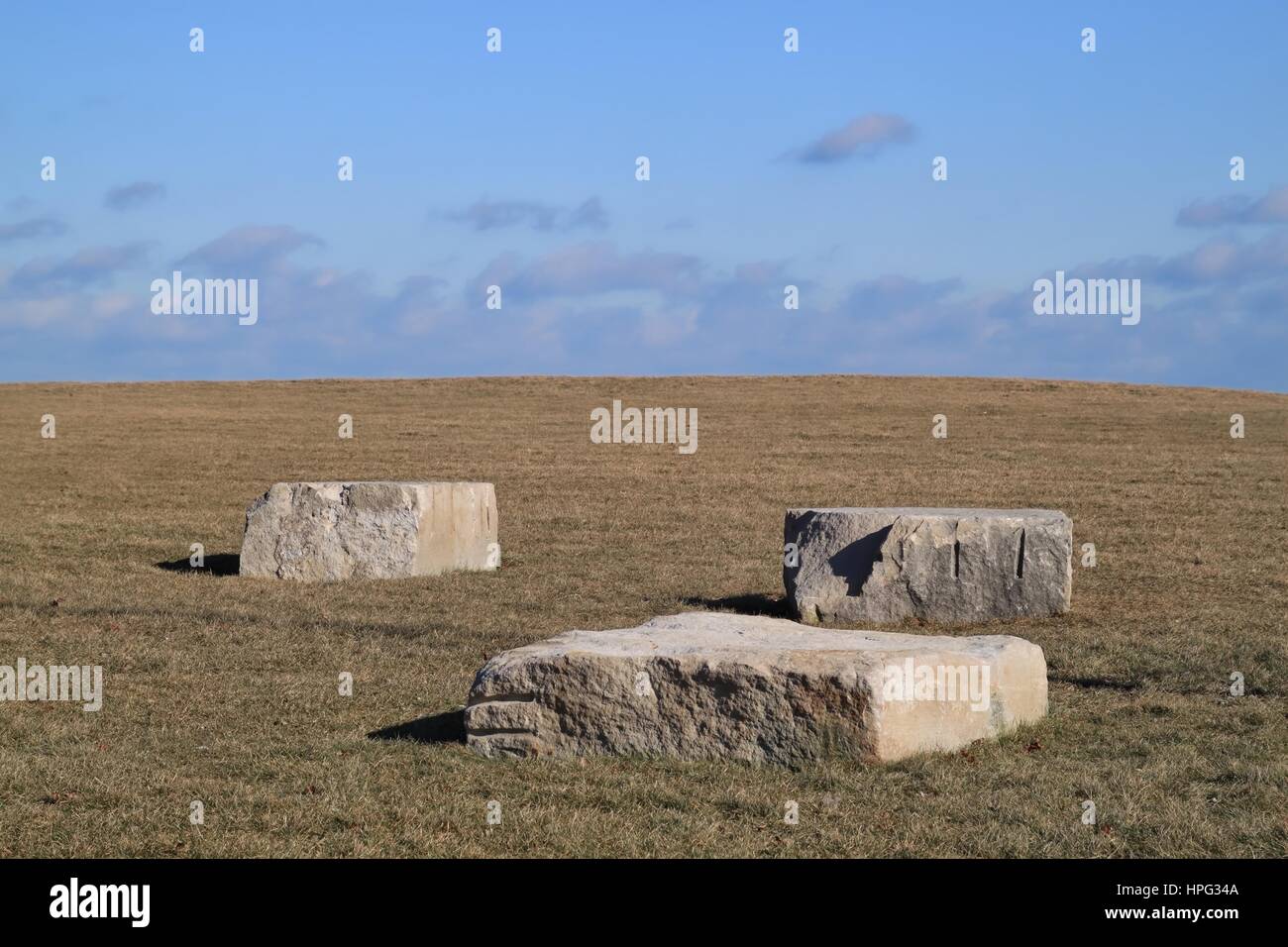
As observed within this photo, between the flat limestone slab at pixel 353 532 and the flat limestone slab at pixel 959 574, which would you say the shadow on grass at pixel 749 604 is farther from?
the flat limestone slab at pixel 353 532

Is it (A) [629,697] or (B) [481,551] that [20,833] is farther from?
(B) [481,551]

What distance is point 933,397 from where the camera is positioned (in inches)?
1692

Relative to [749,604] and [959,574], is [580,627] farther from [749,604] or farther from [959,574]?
[959,574]

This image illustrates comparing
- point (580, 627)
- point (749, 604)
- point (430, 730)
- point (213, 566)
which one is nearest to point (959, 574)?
point (749, 604)

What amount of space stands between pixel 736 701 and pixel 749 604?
259 inches

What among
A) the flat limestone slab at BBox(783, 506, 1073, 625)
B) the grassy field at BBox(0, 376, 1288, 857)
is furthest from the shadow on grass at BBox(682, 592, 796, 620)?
the flat limestone slab at BBox(783, 506, 1073, 625)

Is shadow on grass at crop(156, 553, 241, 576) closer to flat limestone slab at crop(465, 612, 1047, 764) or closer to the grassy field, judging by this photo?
the grassy field

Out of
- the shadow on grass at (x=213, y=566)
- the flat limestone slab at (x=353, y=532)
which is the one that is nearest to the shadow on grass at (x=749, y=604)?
the flat limestone slab at (x=353, y=532)

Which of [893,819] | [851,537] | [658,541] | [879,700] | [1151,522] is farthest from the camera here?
[1151,522]

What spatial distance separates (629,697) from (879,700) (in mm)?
1403

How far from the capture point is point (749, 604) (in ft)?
46.7

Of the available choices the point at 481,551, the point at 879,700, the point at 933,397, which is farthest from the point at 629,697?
the point at 933,397

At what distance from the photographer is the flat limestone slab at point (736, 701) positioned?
7.60 m
